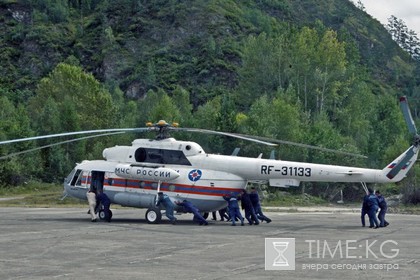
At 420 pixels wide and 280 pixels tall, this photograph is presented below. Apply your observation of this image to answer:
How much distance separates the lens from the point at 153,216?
2875 centimetres

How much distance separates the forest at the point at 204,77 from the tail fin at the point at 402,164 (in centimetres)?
2129

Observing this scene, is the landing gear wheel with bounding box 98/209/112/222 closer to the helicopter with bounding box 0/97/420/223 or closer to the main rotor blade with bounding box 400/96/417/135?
the helicopter with bounding box 0/97/420/223

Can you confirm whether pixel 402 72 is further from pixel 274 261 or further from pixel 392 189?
pixel 274 261

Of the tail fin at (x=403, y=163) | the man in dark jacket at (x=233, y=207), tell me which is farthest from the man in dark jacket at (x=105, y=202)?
the tail fin at (x=403, y=163)

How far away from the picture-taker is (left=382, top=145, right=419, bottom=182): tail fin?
1043 inches

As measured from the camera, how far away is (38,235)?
2388 cm

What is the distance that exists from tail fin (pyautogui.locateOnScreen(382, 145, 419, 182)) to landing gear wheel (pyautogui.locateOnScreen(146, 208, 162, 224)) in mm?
8207

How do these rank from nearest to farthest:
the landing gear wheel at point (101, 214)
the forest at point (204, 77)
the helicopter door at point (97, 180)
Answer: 1. the landing gear wheel at point (101, 214)
2. the helicopter door at point (97, 180)
3. the forest at point (204, 77)

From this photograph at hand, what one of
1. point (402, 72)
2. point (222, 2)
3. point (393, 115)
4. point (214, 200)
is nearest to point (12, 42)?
point (222, 2)

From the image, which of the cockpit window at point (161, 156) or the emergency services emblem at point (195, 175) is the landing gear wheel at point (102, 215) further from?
the emergency services emblem at point (195, 175)

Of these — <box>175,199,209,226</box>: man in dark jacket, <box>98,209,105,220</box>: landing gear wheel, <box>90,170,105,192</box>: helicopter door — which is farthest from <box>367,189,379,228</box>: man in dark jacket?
<box>90,170,105,192</box>: helicopter door

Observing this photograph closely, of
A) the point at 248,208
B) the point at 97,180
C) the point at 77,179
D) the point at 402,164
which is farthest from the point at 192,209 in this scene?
the point at 402,164

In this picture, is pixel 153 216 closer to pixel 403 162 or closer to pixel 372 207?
pixel 372 207

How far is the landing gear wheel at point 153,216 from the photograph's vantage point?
28.7 m
